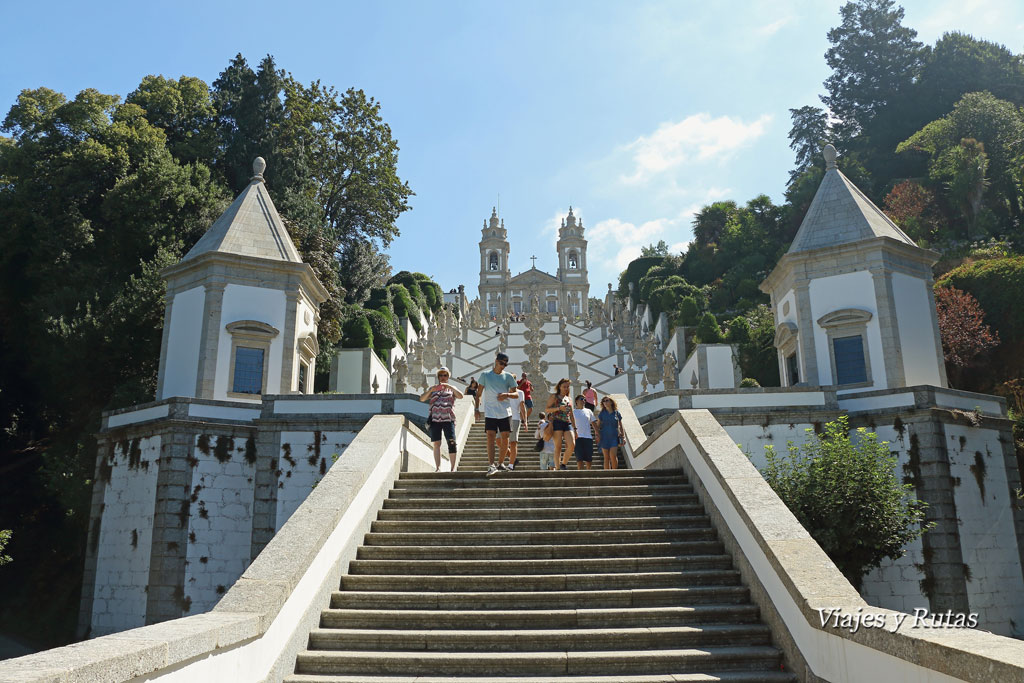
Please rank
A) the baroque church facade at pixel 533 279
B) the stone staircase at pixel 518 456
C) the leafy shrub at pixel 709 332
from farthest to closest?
the baroque church facade at pixel 533 279, the leafy shrub at pixel 709 332, the stone staircase at pixel 518 456

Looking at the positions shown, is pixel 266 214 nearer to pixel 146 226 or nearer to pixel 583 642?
pixel 146 226

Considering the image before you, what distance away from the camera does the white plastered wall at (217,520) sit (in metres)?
15.4

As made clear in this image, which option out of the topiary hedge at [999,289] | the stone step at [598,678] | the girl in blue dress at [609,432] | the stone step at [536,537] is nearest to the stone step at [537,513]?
the stone step at [536,537]

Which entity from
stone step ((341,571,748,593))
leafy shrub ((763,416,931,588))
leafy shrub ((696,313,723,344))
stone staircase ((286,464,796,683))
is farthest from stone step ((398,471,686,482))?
leafy shrub ((696,313,723,344))

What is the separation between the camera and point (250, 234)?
19109 mm

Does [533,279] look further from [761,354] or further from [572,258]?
[761,354]

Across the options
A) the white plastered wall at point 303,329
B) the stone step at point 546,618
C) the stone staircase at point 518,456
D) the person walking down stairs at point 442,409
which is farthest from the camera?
the white plastered wall at point 303,329

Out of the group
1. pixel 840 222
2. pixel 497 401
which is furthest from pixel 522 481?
pixel 840 222

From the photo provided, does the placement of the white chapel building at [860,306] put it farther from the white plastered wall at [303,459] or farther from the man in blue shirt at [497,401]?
the white plastered wall at [303,459]

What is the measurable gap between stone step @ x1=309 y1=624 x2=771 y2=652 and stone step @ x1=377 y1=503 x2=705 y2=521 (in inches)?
88.1

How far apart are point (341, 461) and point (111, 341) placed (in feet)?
54.5

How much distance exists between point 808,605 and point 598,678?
1.54m

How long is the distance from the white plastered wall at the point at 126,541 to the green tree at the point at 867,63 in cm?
4836

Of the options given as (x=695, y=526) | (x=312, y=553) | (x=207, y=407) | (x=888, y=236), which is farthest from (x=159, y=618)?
(x=888, y=236)
